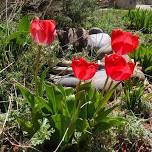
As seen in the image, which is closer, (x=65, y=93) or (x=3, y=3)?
(x=65, y=93)

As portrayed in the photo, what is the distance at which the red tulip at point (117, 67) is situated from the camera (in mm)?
2283

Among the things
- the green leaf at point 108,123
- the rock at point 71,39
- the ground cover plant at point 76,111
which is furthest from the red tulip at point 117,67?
the rock at point 71,39

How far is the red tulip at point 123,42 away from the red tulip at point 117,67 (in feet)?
0.42

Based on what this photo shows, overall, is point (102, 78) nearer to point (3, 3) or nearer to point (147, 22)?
point (3, 3)

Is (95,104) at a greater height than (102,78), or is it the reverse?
(95,104)

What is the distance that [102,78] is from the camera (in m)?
3.79

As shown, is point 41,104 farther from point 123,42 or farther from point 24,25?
point 24,25

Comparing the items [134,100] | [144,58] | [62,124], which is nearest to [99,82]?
[134,100]

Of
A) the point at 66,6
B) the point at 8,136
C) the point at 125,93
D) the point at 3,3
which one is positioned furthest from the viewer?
the point at 66,6

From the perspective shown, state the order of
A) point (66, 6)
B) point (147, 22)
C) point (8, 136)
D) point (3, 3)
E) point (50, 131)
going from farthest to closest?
point (147, 22), point (66, 6), point (3, 3), point (8, 136), point (50, 131)

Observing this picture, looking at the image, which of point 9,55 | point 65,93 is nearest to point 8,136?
point 65,93

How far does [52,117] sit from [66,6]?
5003mm

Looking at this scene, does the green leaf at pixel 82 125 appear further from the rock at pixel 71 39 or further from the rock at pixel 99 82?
the rock at pixel 71 39

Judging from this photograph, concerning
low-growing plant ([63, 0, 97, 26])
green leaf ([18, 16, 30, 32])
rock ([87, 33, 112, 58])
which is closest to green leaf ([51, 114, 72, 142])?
green leaf ([18, 16, 30, 32])
